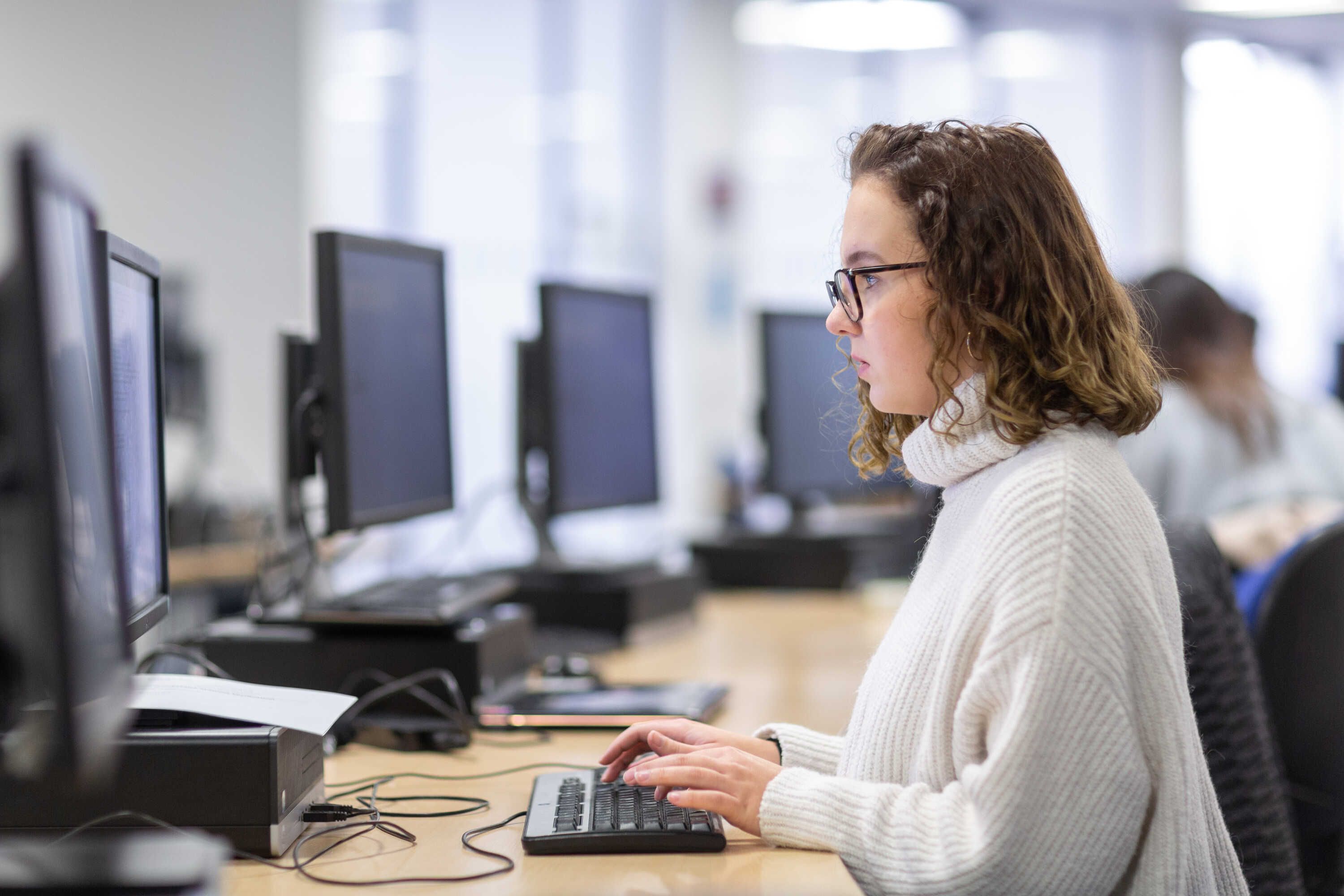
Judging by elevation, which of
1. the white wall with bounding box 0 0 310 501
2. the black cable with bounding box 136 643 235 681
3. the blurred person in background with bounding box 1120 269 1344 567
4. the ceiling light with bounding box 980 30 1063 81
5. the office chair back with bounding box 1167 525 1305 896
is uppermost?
the ceiling light with bounding box 980 30 1063 81

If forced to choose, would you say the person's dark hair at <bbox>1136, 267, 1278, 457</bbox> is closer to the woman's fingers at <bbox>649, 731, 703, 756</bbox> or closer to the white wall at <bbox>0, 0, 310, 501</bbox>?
the woman's fingers at <bbox>649, 731, 703, 756</bbox>

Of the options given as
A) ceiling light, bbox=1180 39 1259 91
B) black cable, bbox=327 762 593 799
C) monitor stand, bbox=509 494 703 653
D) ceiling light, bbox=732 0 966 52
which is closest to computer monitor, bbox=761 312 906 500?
monitor stand, bbox=509 494 703 653

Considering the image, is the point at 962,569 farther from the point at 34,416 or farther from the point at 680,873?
the point at 34,416

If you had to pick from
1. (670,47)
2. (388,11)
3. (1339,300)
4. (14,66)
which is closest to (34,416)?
(14,66)

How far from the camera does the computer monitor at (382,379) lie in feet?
4.93

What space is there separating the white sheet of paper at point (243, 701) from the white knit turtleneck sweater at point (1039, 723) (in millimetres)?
407

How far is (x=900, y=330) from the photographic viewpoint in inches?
43.1

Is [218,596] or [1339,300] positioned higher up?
[1339,300]

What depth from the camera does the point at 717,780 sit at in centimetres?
105

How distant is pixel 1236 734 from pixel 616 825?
2.63 ft

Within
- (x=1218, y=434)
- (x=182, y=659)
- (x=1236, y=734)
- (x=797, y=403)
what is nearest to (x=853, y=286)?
(x=1236, y=734)

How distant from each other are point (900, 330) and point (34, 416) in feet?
2.33

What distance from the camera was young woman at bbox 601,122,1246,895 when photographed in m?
0.93

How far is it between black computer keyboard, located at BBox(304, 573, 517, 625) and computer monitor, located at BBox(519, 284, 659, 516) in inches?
15.5
